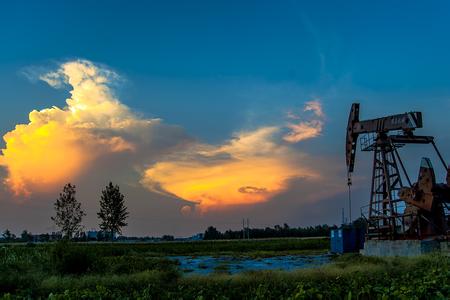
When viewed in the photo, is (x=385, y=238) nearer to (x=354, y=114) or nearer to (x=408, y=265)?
(x=354, y=114)

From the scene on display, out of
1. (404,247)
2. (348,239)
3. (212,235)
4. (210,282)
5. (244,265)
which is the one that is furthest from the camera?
(212,235)

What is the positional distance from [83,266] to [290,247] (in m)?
43.2

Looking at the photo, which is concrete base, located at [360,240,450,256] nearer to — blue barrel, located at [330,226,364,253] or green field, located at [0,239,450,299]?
green field, located at [0,239,450,299]

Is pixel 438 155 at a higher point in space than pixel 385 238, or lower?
higher

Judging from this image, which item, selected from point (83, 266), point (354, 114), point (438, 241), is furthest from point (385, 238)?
point (83, 266)

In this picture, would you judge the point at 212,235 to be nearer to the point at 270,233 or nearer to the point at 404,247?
the point at 270,233

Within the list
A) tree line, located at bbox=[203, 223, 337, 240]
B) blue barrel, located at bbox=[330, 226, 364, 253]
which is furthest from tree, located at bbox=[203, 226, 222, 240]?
blue barrel, located at bbox=[330, 226, 364, 253]

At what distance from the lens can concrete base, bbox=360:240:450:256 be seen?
27.0 m

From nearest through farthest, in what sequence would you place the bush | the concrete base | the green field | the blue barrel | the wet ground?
the green field
the bush
the wet ground
the concrete base
the blue barrel

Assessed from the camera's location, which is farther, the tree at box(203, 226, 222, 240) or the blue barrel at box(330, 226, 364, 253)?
the tree at box(203, 226, 222, 240)

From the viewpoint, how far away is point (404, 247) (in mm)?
29391

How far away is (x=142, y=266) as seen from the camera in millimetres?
23016

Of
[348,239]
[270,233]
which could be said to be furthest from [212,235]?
[348,239]

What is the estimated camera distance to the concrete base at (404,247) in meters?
27.0
